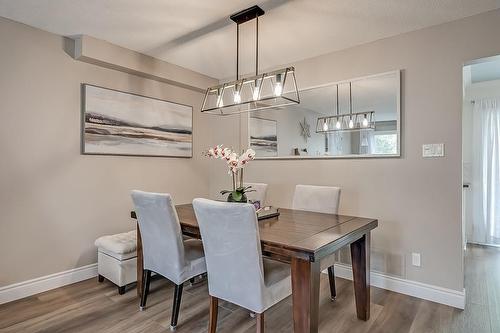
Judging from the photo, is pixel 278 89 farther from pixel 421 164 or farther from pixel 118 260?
pixel 118 260

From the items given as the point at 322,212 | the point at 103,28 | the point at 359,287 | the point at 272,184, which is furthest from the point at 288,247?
the point at 103,28

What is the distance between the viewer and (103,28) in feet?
8.64

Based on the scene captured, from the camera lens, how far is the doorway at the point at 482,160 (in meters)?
3.98

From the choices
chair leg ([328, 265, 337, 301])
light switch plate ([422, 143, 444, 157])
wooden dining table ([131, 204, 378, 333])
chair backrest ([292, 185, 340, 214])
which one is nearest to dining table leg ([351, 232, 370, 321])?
wooden dining table ([131, 204, 378, 333])

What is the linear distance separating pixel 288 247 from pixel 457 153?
6.01ft

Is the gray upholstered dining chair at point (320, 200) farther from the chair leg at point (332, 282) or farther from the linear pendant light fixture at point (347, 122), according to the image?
the linear pendant light fixture at point (347, 122)

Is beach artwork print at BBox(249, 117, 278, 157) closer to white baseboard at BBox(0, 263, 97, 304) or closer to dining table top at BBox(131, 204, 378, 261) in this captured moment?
dining table top at BBox(131, 204, 378, 261)

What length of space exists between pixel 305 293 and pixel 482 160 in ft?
13.1

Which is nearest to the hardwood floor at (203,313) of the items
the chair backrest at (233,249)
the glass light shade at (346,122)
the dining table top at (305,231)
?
the chair backrest at (233,249)

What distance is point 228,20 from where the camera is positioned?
2.48 metres

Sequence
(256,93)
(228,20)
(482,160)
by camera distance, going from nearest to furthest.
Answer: (256,93)
(228,20)
(482,160)

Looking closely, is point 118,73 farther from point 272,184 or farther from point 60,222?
point 272,184

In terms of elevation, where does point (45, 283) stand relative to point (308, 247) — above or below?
below

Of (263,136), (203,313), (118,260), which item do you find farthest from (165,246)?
(263,136)
